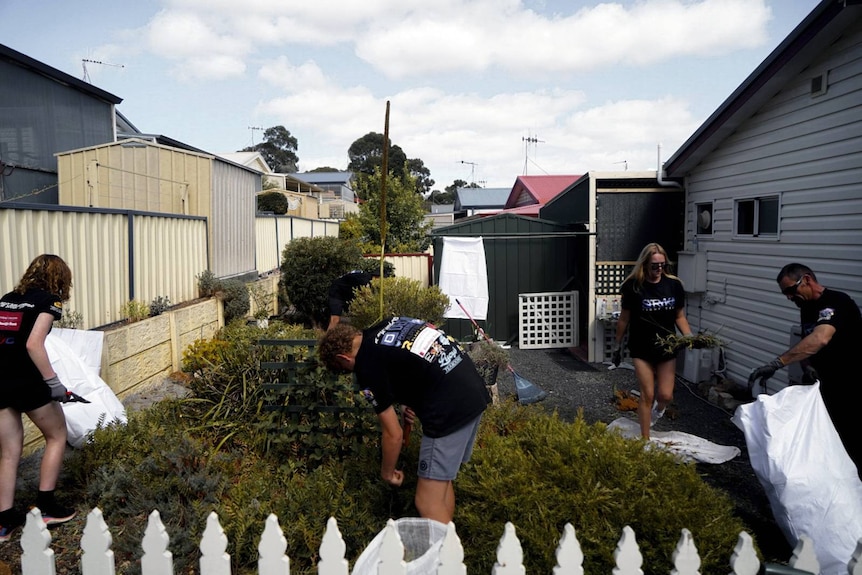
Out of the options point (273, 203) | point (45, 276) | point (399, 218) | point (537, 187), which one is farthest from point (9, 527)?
point (273, 203)

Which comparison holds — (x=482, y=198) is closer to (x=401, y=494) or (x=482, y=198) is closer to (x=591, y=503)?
(x=401, y=494)

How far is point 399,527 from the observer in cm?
270

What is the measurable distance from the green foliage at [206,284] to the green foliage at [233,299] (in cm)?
12

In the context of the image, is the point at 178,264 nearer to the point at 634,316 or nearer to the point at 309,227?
the point at 634,316

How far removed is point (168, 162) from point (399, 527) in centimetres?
871

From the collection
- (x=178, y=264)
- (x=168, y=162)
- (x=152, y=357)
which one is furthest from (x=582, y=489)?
(x=168, y=162)

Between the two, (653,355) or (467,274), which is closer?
(653,355)

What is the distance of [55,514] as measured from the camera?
11.1ft

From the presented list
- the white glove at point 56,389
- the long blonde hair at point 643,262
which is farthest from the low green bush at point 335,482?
the long blonde hair at point 643,262

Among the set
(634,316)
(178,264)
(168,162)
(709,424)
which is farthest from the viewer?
(168,162)

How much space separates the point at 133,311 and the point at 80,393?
2.18 m

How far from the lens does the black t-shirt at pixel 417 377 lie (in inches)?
114

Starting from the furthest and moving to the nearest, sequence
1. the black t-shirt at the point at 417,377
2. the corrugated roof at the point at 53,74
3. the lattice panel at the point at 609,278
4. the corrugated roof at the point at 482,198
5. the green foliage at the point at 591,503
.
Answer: the corrugated roof at the point at 482,198
the corrugated roof at the point at 53,74
the lattice panel at the point at 609,278
the black t-shirt at the point at 417,377
the green foliage at the point at 591,503

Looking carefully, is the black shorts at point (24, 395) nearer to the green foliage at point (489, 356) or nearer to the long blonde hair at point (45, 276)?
the long blonde hair at point (45, 276)
